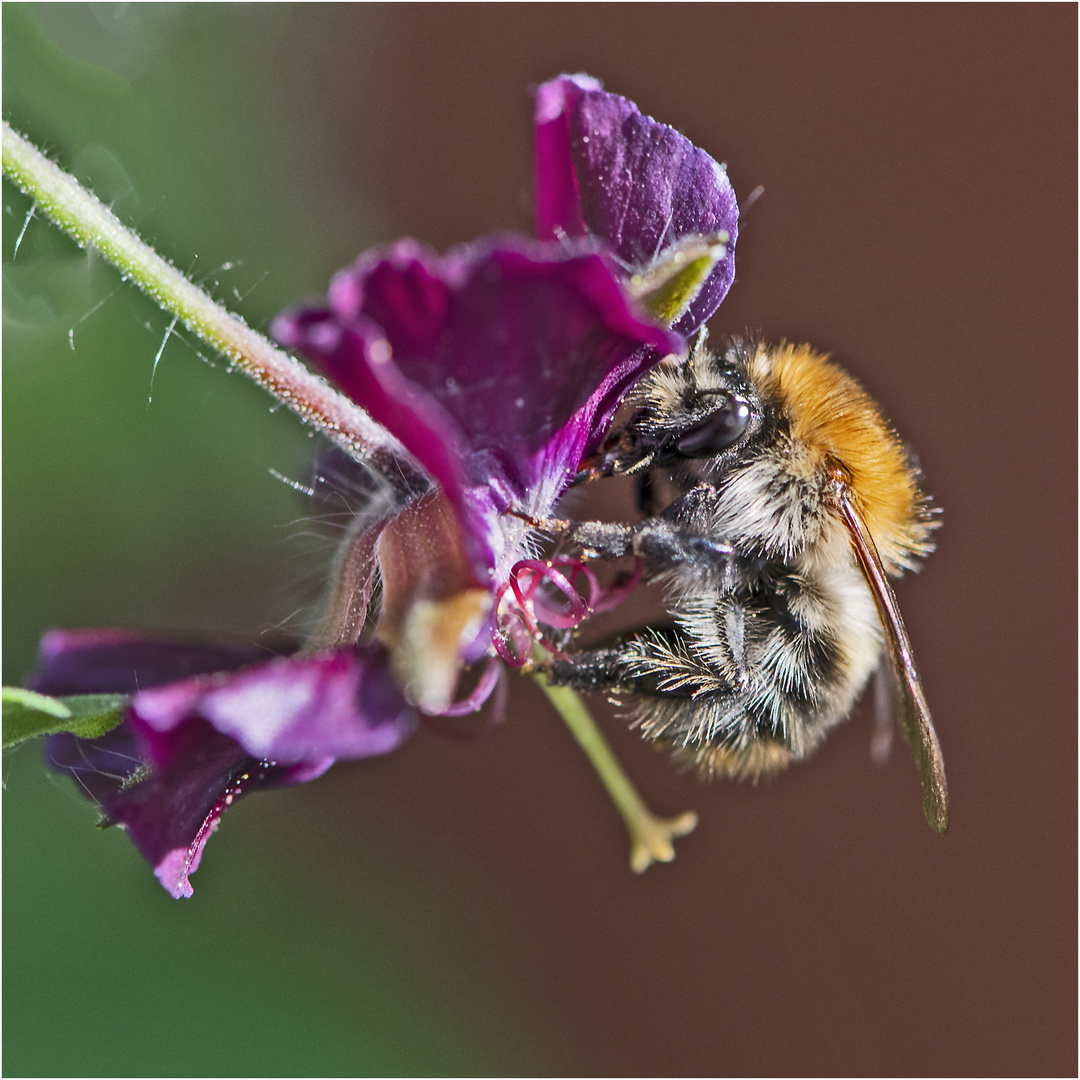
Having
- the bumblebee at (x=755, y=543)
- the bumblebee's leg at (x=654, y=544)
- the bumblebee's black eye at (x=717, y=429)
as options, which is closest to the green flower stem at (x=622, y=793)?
the bumblebee at (x=755, y=543)

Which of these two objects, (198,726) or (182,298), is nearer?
(198,726)

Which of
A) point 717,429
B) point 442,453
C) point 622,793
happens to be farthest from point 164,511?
point 442,453

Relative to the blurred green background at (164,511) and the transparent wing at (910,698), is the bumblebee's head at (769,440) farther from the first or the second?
the blurred green background at (164,511)

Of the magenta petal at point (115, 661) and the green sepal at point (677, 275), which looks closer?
the green sepal at point (677, 275)

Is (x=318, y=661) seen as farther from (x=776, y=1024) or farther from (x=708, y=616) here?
(x=776, y=1024)

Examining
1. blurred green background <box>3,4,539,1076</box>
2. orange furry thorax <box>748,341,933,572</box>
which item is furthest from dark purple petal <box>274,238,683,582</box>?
blurred green background <box>3,4,539,1076</box>

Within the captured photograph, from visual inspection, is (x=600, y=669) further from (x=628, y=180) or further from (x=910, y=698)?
(x=628, y=180)
